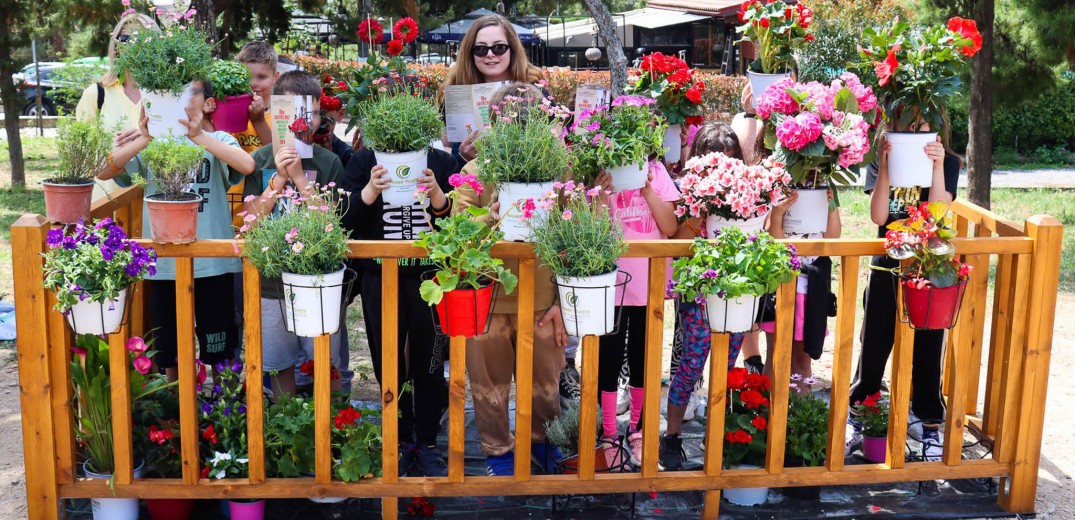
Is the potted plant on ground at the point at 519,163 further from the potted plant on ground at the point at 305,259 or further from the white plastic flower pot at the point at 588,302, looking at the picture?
the potted plant on ground at the point at 305,259

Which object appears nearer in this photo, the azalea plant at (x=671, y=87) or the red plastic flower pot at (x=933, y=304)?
the red plastic flower pot at (x=933, y=304)

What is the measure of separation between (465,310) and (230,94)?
158 cm

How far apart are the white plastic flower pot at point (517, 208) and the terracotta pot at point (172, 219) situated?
99cm

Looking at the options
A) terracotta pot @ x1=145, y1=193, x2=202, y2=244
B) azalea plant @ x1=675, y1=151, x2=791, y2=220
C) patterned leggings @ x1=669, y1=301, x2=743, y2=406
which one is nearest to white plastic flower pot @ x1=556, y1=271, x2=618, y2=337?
azalea plant @ x1=675, y1=151, x2=791, y2=220

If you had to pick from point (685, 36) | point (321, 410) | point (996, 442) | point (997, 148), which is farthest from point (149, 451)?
point (685, 36)

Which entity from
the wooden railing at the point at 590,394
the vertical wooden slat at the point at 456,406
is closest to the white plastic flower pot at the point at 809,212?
the wooden railing at the point at 590,394

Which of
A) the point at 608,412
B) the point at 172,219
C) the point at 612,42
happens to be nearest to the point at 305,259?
the point at 172,219

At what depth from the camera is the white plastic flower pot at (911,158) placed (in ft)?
12.2

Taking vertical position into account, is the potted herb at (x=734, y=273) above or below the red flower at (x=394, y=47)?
below

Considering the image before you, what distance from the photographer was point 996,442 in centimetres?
368

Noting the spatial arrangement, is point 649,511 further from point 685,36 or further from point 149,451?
point 685,36

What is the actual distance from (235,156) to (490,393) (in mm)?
1357

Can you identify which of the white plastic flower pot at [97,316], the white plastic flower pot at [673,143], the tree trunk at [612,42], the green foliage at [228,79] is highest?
the tree trunk at [612,42]

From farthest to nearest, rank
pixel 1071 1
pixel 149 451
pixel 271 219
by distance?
pixel 1071 1
pixel 149 451
pixel 271 219
